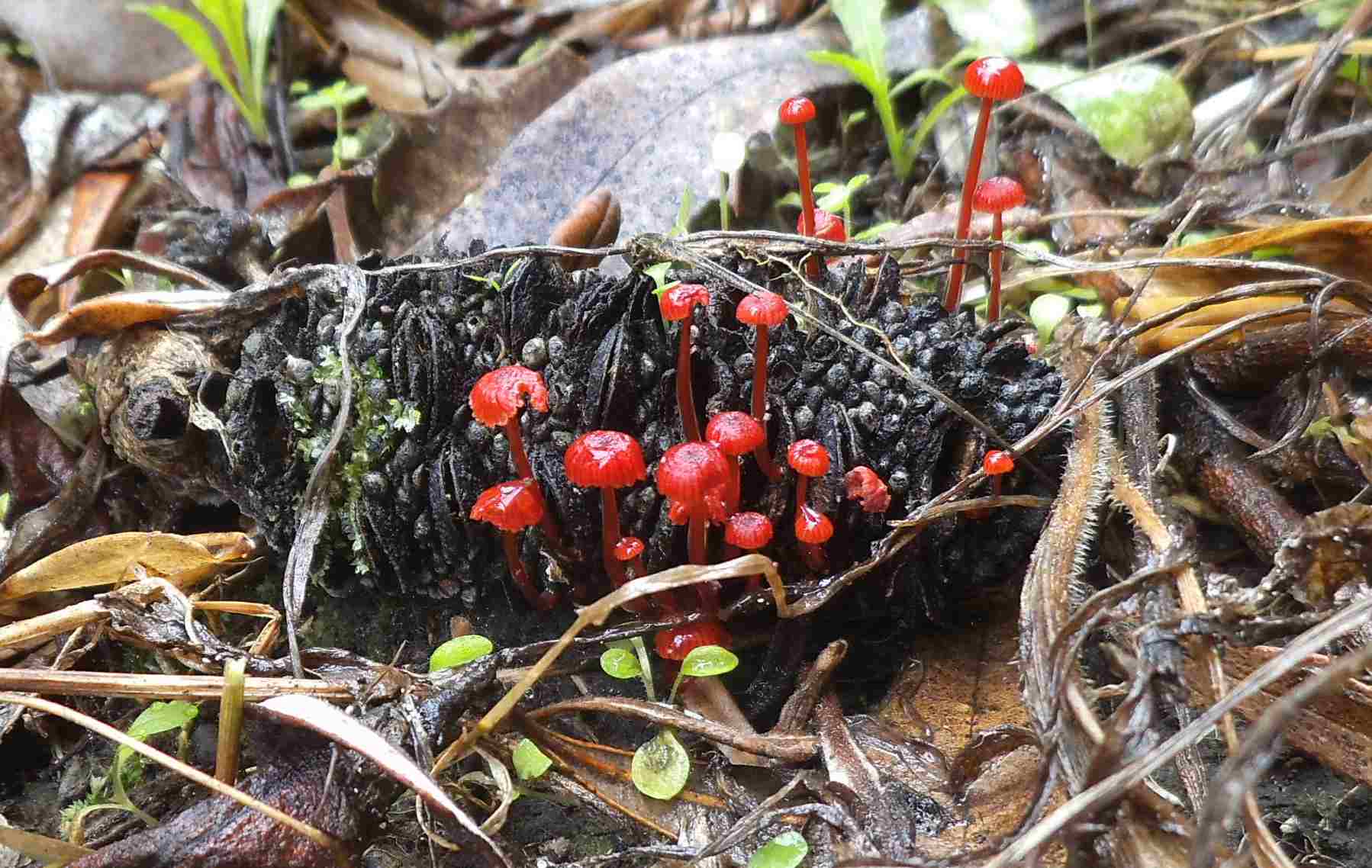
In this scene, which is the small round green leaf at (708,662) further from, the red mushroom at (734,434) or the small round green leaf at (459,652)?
the small round green leaf at (459,652)

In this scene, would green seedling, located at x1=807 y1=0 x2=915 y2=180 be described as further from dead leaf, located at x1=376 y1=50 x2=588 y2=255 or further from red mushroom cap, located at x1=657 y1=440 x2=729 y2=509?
red mushroom cap, located at x1=657 y1=440 x2=729 y2=509

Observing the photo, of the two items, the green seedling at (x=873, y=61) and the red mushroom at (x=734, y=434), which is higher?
the green seedling at (x=873, y=61)

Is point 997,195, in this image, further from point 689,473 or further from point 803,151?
point 689,473

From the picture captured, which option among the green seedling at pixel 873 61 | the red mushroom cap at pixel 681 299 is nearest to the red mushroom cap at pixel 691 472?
the red mushroom cap at pixel 681 299

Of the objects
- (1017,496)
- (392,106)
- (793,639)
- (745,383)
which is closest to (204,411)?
(745,383)

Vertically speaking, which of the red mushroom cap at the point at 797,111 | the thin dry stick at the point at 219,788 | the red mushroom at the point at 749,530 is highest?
the red mushroom cap at the point at 797,111

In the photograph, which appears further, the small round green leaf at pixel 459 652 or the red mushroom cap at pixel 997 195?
the red mushroom cap at pixel 997 195
